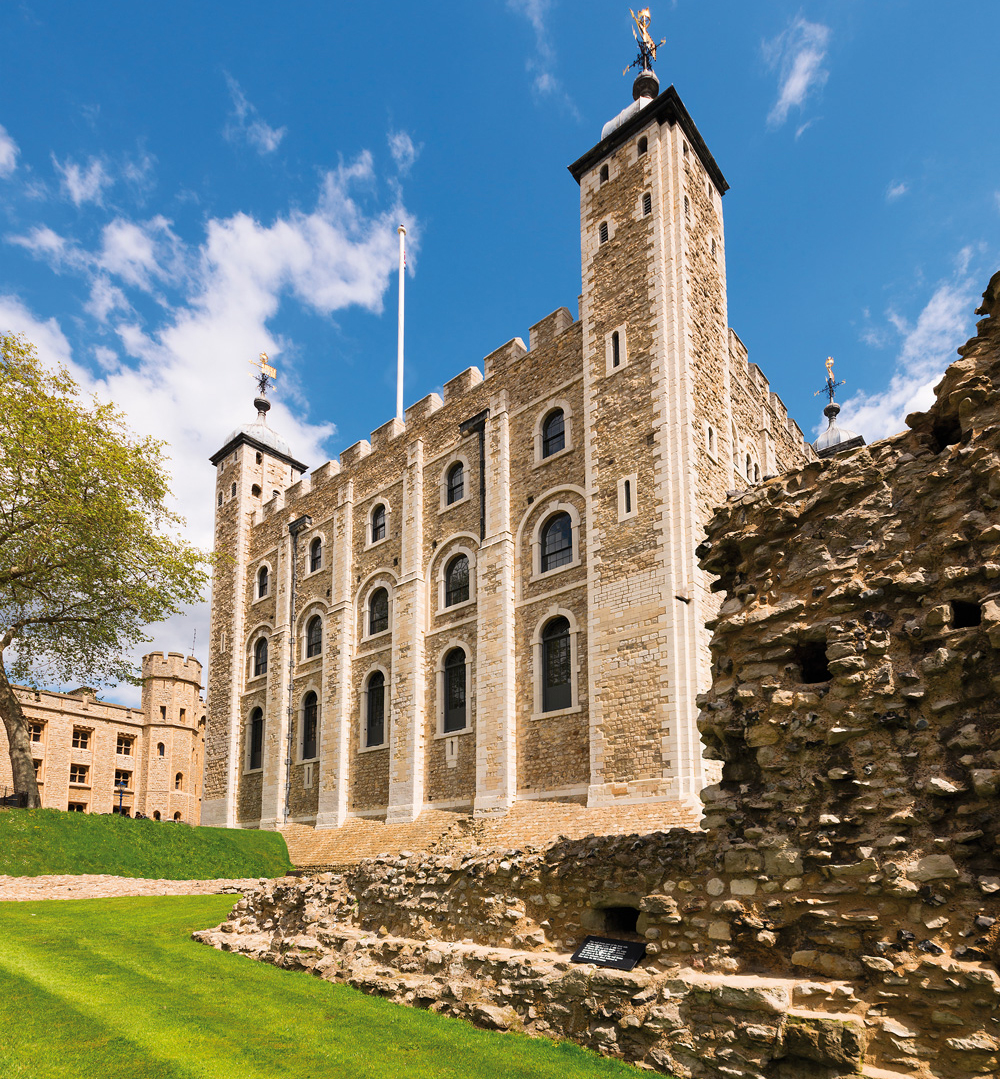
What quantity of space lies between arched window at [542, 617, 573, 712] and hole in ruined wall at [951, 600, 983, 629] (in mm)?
13759

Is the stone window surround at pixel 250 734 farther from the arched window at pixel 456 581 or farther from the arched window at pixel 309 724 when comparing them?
the arched window at pixel 456 581

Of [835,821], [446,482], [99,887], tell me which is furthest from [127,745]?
[835,821]

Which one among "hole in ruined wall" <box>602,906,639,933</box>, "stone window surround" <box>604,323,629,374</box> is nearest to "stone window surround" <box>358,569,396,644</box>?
"stone window surround" <box>604,323,629,374</box>

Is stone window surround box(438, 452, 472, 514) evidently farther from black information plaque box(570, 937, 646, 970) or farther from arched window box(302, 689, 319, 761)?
black information plaque box(570, 937, 646, 970)

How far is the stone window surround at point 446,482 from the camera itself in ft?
78.4

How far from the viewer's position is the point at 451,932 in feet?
29.5

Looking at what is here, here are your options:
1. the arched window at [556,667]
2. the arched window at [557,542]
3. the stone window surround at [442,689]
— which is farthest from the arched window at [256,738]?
the arched window at [557,542]

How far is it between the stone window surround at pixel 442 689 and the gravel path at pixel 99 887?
6.17 m

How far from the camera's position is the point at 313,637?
29.6 meters

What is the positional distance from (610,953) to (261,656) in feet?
90.3

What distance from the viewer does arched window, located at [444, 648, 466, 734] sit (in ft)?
73.4

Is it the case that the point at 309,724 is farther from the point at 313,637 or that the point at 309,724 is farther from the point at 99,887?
the point at 99,887

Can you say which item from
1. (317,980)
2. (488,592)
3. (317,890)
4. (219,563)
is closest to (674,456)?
(488,592)

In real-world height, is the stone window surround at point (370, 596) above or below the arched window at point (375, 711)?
above
